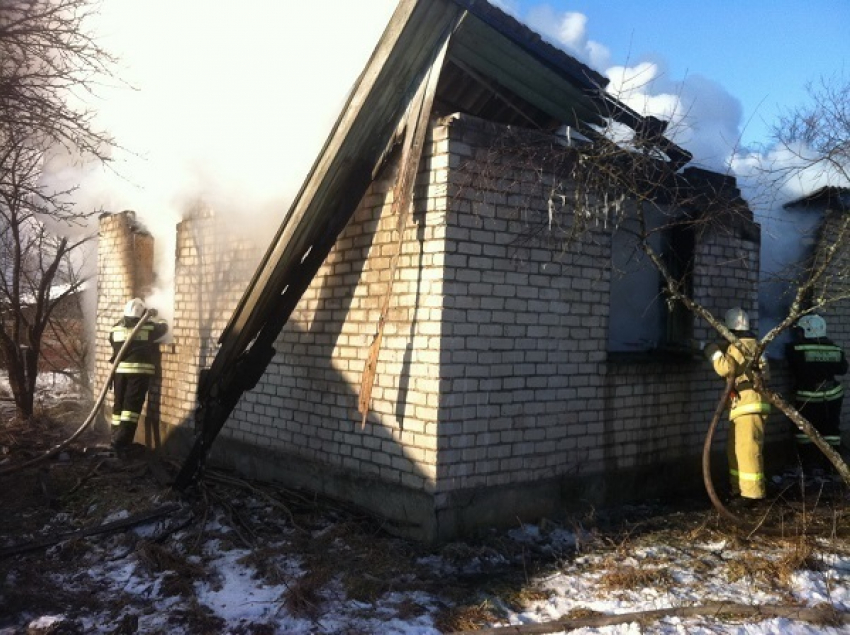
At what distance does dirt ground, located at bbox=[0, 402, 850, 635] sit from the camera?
13.7ft

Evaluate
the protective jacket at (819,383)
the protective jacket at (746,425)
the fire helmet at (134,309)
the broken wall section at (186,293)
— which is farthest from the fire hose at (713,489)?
the fire helmet at (134,309)

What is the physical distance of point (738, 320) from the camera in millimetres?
6312

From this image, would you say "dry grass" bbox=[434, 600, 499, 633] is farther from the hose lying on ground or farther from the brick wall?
the hose lying on ground

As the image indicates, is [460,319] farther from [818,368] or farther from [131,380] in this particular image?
[131,380]

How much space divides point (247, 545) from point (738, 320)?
4.44 metres

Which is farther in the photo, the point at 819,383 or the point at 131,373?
the point at 131,373

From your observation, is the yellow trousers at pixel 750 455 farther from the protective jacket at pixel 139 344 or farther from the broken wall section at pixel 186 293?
the protective jacket at pixel 139 344

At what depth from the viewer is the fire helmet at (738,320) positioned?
20.7ft

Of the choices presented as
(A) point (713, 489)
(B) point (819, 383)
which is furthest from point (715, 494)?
(B) point (819, 383)

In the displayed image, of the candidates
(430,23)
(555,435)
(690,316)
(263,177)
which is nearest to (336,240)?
(263,177)

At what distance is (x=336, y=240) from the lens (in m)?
5.99

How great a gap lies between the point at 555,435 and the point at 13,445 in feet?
19.6

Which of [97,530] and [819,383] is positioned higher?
[819,383]

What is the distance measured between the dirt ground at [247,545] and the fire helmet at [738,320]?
5.13 feet
